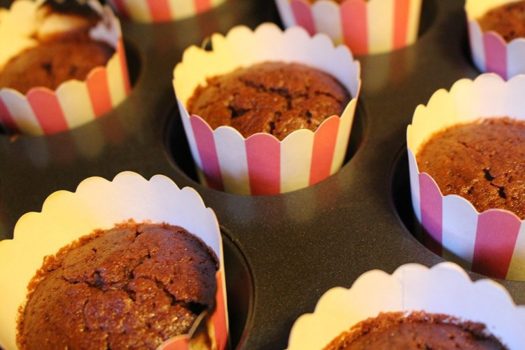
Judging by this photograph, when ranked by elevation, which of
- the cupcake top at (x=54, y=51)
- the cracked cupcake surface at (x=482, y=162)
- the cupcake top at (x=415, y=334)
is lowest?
the cupcake top at (x=415, y=334)

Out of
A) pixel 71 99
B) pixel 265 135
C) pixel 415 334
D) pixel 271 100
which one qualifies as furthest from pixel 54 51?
pixel 415 334

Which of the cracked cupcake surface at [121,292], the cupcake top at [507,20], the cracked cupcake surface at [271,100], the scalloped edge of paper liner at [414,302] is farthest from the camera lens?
the cupcake top at [507,20]

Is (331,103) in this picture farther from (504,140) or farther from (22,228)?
(22,228)

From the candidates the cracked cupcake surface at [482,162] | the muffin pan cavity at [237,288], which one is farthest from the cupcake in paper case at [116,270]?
the cracked cupcake surface at [482,162]

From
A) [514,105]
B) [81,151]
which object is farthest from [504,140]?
[81,151]

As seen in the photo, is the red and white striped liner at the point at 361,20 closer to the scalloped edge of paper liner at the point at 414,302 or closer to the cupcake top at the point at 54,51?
the cupcake top at the point at 54,51

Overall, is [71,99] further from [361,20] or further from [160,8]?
[361,20]

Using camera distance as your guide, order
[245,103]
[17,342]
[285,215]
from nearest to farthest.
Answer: [17,342]
[285,215]
[245,103]
